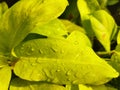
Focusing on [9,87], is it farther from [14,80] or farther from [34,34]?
[34,34]

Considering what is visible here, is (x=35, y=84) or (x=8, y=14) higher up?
(x=8, y=14)

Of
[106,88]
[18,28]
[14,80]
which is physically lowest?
[106,88]

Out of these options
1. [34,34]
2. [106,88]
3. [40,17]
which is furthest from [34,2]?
[106,88]

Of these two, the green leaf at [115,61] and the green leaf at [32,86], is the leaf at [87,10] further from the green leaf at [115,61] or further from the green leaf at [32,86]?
the green leaf at [32,86]

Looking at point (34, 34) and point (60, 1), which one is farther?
point (34, 34)

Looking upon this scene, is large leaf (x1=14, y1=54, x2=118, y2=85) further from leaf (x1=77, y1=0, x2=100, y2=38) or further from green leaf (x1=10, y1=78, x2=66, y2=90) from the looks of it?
leaf (x1=77, y1=0, x2=100, y2=38)

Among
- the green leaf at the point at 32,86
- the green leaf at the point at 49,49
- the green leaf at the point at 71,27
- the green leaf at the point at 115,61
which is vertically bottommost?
the green leaf at the point at 115,61

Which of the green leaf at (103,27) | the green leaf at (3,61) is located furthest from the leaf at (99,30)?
the green leaf at (3,61)

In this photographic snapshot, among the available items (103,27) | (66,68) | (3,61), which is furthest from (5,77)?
(103,27)
